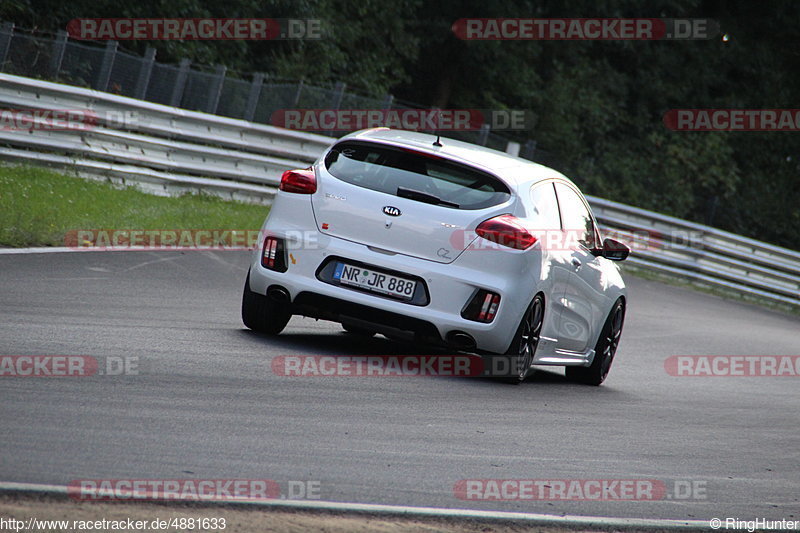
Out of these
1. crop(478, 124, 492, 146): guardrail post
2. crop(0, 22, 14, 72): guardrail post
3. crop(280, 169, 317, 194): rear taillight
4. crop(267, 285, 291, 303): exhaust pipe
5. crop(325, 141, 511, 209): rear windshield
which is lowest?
crop(267, 285, 291, 303): exhaust pipe

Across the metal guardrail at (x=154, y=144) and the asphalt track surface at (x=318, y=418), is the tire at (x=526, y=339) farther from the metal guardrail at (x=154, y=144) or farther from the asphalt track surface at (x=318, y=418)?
Result: the metal guardrail at (x=154, y=144)

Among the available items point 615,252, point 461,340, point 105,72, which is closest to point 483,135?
point 105,72

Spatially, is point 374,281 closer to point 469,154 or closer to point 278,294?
point 278,294

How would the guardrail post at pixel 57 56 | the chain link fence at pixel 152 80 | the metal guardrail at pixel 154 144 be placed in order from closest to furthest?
the metal guardrail at pixel 154 144 < the chain link fence at pixel 152 80 < the guardrail post at pixel 57 56

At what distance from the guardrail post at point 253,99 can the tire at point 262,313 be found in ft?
39.6

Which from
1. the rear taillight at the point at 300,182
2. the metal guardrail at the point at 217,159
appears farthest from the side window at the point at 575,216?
the metal guardrail at the point at 217,159

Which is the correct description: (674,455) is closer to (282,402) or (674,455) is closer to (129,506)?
(282,402)

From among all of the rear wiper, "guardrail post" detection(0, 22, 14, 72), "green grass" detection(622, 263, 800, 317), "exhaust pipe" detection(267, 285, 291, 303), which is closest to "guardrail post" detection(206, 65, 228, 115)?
"guardrail post" detection(0, 22, 14, 72)

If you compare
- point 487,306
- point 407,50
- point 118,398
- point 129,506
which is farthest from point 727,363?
point 407,50

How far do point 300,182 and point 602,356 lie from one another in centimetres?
348

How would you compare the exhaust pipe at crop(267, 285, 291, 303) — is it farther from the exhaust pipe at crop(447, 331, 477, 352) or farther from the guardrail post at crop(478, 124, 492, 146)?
the guardrail post at crop(478, 124, 492, 146)

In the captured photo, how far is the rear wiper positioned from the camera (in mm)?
8805

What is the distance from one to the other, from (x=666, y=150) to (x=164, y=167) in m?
23.2

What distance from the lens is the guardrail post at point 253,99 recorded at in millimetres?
21438
